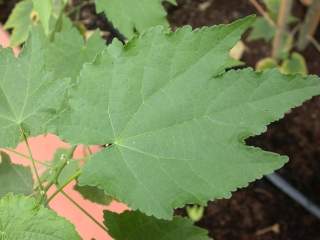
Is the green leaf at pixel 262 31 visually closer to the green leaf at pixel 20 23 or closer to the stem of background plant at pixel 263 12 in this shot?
the stem of background plant at pixel 263 12

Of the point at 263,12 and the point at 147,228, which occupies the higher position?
the point at 147,228

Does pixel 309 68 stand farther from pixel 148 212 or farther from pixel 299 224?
pixel 148 212

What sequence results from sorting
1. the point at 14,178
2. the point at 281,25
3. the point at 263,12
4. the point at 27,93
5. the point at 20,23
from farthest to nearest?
the point at 263,12 → the point at 281,25 → the point at 20,23 → the point at 14,178 → the point at 27,93

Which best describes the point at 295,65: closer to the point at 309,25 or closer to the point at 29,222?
the point at 309,25

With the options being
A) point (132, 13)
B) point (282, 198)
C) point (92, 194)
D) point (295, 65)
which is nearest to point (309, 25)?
point (295, 65)

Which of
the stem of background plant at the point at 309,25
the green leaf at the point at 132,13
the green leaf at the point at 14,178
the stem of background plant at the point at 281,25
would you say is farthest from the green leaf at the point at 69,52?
the stem of background plant at the point at 309,25

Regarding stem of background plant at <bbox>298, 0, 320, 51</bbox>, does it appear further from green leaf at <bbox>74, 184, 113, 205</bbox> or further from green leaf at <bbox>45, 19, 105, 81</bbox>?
green leaf at <bbox>74, 184, 113, 205</bbox>
